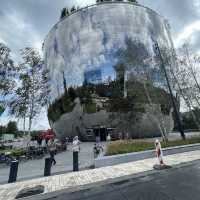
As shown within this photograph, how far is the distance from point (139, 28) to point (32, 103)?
2761 cm

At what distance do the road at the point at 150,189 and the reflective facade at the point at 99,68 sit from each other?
23.2 meters

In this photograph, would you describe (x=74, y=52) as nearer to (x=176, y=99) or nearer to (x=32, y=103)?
(x=32, y=103)

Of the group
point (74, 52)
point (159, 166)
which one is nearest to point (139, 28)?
point (74, 52)

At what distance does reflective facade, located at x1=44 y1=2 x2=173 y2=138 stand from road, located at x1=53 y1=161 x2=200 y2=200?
76.2 feet

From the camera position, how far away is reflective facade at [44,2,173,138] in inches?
1416

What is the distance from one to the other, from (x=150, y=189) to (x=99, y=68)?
108 ft

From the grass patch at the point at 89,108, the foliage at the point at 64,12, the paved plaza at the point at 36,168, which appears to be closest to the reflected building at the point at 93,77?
the grass patch at the point at 89,108

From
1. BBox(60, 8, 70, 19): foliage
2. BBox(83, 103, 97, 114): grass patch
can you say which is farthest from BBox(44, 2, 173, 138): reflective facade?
BBox(60, 8, 70, 19): foliage

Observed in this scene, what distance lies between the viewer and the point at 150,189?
21.6ft

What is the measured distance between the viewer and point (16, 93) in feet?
71.6

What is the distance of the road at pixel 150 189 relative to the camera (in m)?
5.84

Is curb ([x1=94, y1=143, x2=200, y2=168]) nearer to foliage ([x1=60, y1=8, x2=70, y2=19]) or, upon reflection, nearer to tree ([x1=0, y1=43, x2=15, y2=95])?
tree ([x1=0, y1=43, x2=15, y2=95])

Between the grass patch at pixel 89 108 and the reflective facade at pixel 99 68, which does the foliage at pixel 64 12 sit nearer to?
the reflective facade at pixel 99 68

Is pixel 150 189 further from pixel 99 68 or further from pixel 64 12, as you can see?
pixel 64 12
